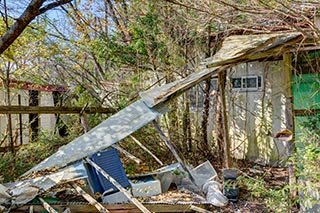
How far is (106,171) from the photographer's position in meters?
4.79

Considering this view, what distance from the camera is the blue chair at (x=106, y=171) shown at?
184 inches

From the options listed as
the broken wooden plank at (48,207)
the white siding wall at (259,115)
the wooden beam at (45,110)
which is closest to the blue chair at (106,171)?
the broken wooden plank at (48,207)

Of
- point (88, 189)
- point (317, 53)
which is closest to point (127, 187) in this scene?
point (88, 189)

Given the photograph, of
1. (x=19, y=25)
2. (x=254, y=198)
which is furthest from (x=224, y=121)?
(x=19, y=25)

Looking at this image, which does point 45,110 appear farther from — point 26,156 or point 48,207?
point 48,207

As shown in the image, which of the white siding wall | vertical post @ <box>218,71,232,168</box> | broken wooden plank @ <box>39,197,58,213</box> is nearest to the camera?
broken wooden plank @ <box>39,197,58,213</box>

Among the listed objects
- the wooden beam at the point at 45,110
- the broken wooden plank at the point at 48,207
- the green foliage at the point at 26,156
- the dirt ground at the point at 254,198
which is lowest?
the dirt ground at the point at 254,198

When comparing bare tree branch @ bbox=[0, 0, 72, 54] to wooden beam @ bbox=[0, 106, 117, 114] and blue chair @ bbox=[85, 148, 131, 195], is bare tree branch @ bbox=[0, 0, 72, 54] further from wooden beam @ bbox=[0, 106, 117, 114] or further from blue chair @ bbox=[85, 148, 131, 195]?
blue chair @ bbox=[85, 148, 131, 195]

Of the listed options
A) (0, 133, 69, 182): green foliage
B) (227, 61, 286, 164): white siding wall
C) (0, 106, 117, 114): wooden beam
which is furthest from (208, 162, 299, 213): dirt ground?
(0, 133, 69, 182): green foliage

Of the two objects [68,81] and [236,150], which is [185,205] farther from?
[68,81]

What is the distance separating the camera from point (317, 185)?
324 centimetres

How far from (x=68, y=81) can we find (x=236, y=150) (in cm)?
472

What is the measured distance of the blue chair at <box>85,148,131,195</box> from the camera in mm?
4676

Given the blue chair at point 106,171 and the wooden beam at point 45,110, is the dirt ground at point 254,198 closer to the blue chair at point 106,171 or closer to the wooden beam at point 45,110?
the blue chair at point 106,171
